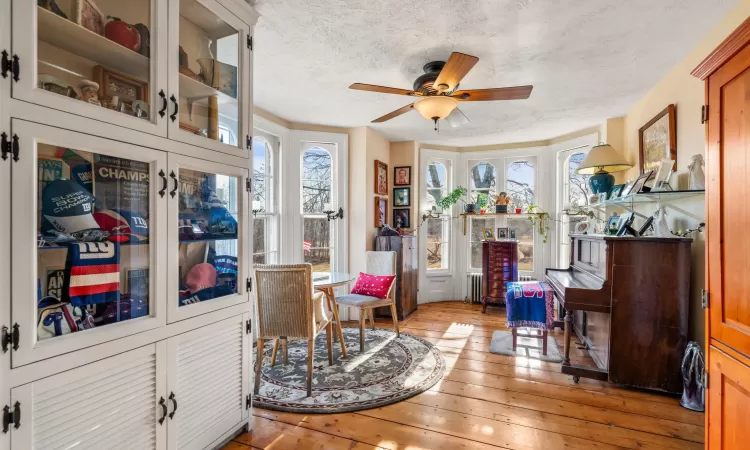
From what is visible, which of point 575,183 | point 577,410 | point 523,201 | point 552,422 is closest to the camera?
point 552,422

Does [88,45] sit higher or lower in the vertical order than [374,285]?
higher

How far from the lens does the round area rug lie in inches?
100

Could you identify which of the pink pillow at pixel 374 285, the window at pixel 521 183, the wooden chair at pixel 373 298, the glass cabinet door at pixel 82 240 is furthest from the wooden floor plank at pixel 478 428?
the window at pixel 521 183

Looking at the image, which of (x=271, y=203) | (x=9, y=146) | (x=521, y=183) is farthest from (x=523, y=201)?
(x=9, y=146)

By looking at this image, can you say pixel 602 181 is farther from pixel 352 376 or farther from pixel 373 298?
pixel 352 376

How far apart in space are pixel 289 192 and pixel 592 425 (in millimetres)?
3506

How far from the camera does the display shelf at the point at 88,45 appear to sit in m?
1.29

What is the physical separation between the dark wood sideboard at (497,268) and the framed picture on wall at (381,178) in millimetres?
1657

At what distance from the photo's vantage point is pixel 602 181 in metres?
3.90

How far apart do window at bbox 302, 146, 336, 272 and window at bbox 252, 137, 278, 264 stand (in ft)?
1.39

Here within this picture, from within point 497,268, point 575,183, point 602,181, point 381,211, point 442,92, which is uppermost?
point 442,92

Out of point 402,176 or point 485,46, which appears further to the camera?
point 402,176

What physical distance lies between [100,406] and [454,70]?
2413 mm

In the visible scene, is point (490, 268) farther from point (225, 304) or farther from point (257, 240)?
point (225, 304)
